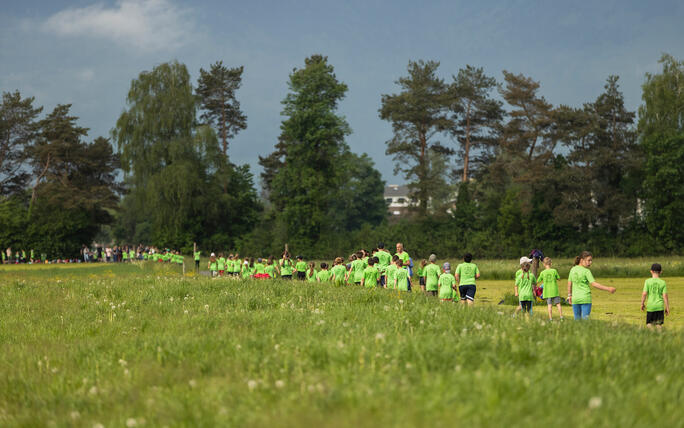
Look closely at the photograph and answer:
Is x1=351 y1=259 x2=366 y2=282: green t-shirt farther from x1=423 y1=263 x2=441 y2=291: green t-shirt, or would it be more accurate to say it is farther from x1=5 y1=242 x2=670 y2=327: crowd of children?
x1=423 y1=263 x2=441 y2=291: green t-shirt

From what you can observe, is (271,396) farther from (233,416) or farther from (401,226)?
(401,226)

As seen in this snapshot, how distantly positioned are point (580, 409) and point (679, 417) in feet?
2.83

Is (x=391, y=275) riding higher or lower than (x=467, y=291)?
higher

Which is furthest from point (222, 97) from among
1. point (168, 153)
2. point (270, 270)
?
point (270, 270)

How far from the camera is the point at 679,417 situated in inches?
205

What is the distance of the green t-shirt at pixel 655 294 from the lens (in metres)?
13.4

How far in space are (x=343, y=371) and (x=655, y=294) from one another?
10024 mm

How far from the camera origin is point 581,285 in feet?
47.0

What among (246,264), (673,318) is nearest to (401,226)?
(246,264)

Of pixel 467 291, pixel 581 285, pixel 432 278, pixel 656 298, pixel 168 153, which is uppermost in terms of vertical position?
pixel 168 153

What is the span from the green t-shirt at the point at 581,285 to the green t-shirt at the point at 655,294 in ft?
4.23

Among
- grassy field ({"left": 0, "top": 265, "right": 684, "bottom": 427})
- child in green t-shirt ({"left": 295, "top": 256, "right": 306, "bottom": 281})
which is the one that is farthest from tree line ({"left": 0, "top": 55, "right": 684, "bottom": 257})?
grassy field ({"left": 0, "top": 265, "right": 684, "bottom": 427})

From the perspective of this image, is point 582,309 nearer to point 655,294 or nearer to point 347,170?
point 655,294

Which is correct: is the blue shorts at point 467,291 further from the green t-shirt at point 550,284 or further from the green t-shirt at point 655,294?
the green t-shirt at point 655,294
